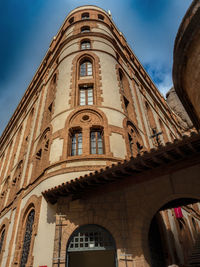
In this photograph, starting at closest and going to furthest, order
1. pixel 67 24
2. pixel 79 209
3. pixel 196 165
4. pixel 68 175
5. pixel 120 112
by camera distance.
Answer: pixel 196 165
pixel 79 209
pixel 68 175
pixel 120 112
pixel 67 24

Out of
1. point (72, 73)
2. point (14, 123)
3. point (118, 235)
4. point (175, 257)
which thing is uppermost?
point (14, 123)

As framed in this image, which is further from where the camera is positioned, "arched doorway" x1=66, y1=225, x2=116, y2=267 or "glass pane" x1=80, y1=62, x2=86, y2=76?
"glass pane" x1=80, y1=62, x2=86, y2=76

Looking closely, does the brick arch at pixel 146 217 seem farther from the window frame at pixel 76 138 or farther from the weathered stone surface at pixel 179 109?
the weathered stone surface at pixel 179 109

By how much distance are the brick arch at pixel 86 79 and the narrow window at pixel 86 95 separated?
0.98 ft

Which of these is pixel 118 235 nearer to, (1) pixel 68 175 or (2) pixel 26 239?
(1) pixel 68 175

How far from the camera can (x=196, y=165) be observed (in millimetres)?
6891

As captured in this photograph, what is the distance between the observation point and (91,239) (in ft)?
25.8

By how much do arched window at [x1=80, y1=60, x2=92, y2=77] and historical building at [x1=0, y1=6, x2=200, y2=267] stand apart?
71 millimetres

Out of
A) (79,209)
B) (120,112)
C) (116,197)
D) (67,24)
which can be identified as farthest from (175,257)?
(67,24)

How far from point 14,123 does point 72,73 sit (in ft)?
46.0

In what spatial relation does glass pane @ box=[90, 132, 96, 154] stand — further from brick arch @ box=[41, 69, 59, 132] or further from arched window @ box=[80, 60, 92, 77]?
arched window @ box=[80, 60, 92, 77]

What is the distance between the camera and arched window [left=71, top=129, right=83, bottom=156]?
10.7 m


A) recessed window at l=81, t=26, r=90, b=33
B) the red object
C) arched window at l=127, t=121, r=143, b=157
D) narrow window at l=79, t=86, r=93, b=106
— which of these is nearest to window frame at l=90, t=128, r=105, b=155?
arched window at l=127, t=121, r=143, b=157

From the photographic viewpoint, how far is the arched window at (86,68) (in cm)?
1466
